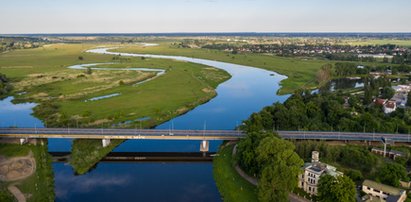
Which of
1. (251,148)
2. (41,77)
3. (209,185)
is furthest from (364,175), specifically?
(41,77)

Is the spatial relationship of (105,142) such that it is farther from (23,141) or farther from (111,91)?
(111,91)

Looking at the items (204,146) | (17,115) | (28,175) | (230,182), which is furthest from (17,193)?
(17,115)

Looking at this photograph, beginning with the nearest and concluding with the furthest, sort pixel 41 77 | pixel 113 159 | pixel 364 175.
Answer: pixel 364 175 → pixel 113 159 → pixel 41 77

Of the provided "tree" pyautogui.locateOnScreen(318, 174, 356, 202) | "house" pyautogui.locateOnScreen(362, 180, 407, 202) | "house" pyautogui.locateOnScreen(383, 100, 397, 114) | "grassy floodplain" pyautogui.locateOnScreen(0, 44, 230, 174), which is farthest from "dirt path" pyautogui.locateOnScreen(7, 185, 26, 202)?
"house" pyautogui.locateOnScreen(383, 100, 397, 114)

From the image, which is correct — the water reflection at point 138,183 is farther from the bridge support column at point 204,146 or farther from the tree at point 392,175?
the tree at point 392,175

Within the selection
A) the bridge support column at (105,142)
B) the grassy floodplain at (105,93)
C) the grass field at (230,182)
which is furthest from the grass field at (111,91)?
the grass field at (230,182)

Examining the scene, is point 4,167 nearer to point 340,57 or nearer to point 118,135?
point 118,135
